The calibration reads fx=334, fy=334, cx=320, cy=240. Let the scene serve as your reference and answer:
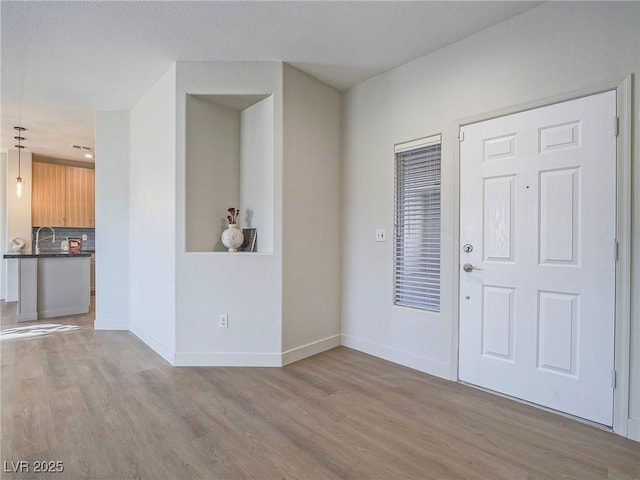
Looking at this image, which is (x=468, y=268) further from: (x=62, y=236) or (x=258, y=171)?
(x=62, y=236)

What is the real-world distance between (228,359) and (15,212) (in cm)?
582

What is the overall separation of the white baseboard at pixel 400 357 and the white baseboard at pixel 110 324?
2.84m

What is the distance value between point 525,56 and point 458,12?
1.89 ft

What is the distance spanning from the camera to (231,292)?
3.08m

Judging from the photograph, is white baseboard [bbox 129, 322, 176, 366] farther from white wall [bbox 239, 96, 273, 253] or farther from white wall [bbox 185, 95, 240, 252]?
white wall [bbox 239, 96, 273, 253]

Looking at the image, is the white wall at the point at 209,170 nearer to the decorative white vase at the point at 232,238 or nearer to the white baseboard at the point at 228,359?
the decorative white vase at the point at 232,238

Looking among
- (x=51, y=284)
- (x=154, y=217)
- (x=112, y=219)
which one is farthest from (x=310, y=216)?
(x=51, y=284)

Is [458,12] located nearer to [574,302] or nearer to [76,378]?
[574,302]

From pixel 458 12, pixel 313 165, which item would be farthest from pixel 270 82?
pixel 458 12

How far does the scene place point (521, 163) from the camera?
7.96 ft

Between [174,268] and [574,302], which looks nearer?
[574,302]

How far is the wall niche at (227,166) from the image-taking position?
3.16m

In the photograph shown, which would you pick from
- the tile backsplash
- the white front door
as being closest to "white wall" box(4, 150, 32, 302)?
the tile backsplash

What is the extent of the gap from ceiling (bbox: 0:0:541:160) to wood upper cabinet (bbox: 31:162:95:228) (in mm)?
3349
